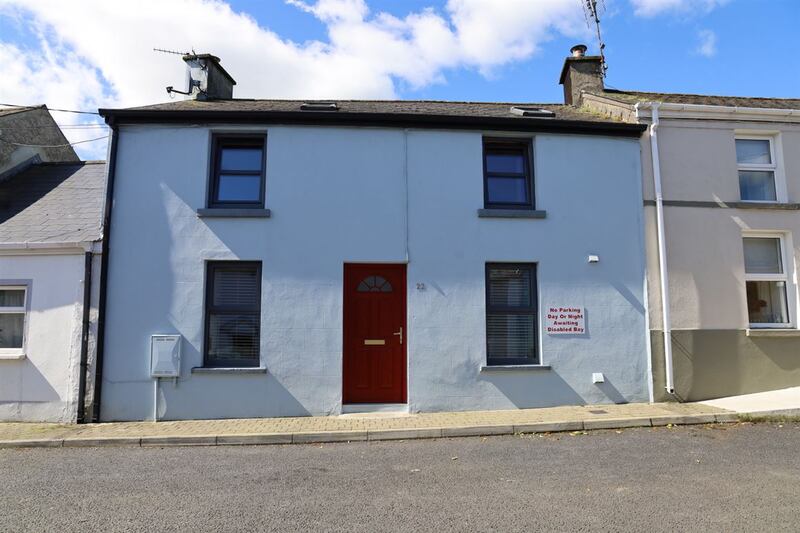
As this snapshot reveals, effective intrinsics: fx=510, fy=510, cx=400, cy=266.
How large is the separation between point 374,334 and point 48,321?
214 inches

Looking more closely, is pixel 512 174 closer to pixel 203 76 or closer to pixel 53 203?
pixel 203 76

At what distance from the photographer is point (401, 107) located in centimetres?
1087

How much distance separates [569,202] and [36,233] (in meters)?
9.45

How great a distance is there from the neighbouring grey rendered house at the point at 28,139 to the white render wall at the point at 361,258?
4.57 m

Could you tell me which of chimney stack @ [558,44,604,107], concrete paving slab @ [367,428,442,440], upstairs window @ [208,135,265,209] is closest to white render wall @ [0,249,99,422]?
upstairs window @ [208,135,265,209]

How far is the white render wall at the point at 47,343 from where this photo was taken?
27.3 feet

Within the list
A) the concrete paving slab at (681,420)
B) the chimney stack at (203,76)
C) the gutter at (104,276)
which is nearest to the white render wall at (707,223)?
the concrete paving slab at (681,420)

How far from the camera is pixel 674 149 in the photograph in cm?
960

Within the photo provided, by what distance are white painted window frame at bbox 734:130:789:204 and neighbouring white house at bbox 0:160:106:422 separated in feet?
39.1

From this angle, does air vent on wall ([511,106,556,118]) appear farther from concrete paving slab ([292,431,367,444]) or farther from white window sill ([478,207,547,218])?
concrete paving slab ([292,431,367,444])

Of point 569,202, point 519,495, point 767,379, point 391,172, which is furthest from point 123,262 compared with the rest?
point 767,379

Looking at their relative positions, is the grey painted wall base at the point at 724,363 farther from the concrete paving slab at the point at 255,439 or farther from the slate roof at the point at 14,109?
the slate roof at the point at 14,109

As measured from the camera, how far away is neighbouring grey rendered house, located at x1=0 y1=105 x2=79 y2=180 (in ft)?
37.6

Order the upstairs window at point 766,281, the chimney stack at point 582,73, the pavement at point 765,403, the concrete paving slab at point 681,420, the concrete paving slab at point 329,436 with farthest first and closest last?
the chimney stack at point 582,73
the upstairs window at point 766,281
the pavement at point 765,403
the concrete paving slab at point 681,420
the concrete paving slab at point 329,436
